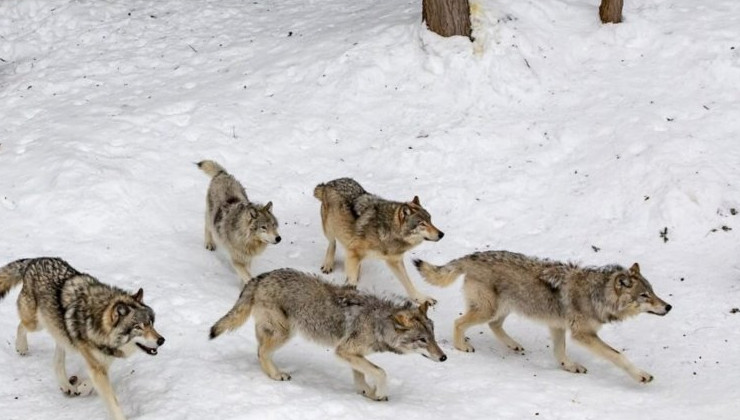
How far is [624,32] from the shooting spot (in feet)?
51.6

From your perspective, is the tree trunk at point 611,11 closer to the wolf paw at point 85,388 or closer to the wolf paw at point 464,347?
the wolf paw at point 464,347

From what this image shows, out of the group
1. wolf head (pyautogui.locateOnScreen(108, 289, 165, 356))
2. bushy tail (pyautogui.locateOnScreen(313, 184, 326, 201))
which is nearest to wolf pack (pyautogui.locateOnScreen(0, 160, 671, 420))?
wolf head (pyautogui.locateOnScreen(108, 289, 165, 356))

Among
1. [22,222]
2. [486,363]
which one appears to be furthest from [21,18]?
[486,363]

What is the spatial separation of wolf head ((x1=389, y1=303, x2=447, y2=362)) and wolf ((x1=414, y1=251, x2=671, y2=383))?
4.64ft

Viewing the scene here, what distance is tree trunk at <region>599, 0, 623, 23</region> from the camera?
15.7 metres

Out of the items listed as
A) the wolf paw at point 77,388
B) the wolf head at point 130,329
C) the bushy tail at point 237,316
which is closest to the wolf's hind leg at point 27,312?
the wolf paw at point 77,388

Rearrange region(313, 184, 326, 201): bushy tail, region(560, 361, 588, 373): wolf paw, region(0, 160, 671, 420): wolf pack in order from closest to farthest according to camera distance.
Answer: region(0, 160, 671, 420): wolf pack, region(560, 361, 588, 373): wolf paw, region(313, 184, 326, 201): bushy tail

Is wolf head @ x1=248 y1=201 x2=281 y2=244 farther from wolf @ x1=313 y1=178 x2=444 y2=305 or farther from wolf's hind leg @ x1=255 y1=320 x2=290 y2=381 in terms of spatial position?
wolf's hind leg @ x1=255 y1=320 x2=290 y2=381

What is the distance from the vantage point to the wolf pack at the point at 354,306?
8.33 metres

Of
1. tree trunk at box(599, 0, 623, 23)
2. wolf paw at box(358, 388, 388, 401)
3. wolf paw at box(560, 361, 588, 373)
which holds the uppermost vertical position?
tree trunk at box(599, 0, 623, 23)

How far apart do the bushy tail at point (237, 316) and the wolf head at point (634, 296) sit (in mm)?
4380

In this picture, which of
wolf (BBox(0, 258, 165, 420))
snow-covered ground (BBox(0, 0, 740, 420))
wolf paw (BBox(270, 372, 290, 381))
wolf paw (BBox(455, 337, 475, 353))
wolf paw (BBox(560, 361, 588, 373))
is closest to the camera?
wolf (BBox(0, 258, 165, 420))

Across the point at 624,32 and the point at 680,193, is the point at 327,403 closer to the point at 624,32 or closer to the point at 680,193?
the point at 680,193

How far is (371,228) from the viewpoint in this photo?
11.5 m
